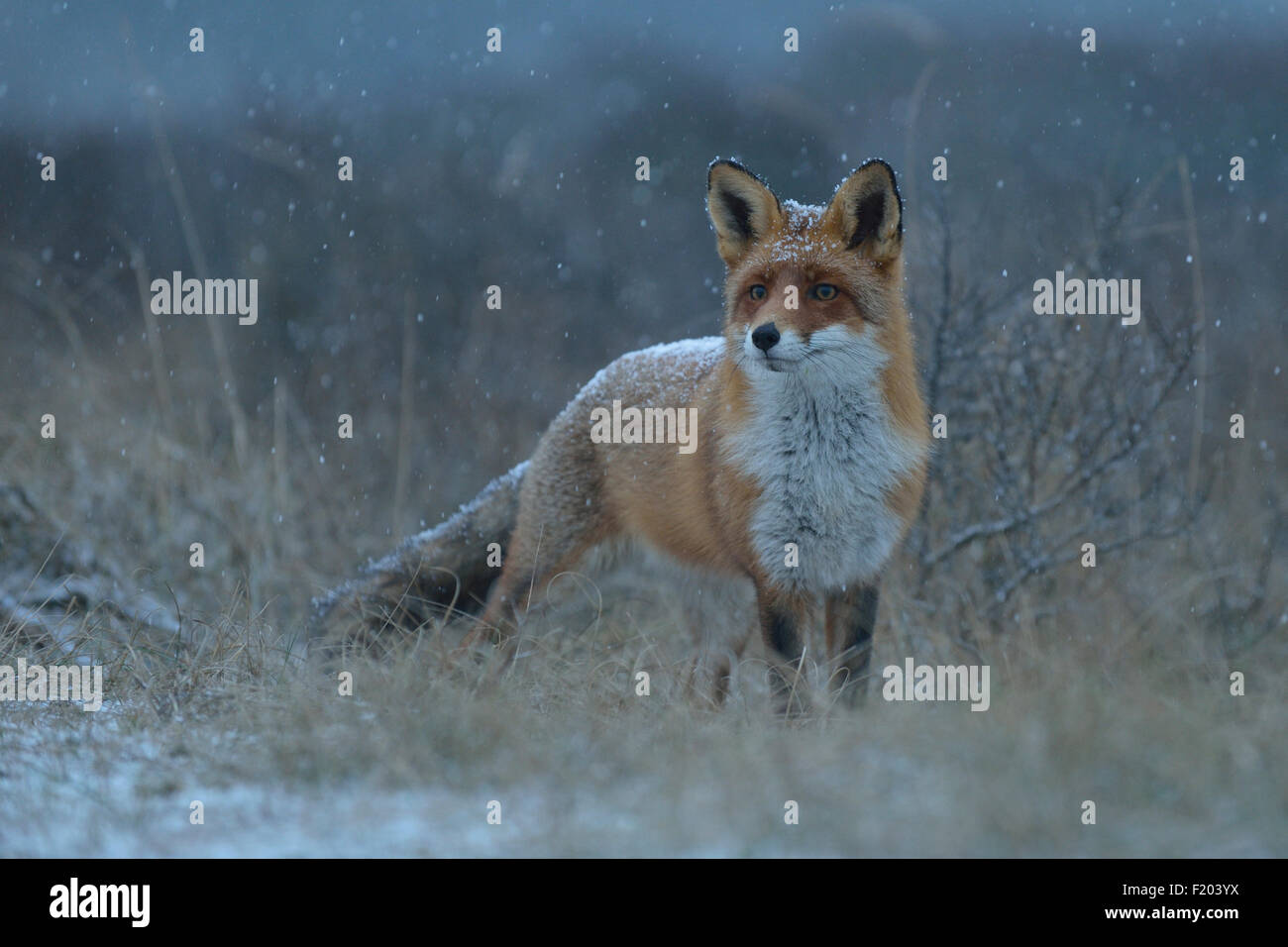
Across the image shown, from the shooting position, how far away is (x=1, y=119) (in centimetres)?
1073

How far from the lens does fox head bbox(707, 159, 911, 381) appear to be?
3729mm

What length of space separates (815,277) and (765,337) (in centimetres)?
38

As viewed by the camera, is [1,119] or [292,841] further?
[1,119]

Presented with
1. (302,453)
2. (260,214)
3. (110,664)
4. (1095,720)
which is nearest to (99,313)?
(260,214)

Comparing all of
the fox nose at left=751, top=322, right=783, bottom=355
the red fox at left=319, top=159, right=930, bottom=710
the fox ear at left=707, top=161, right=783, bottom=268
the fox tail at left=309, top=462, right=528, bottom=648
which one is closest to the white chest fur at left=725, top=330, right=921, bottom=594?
the red fox at left=319, top=159, right=930, bottom=710

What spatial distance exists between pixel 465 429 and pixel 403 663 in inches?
218

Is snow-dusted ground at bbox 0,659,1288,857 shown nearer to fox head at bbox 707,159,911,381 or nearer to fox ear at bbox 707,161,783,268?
fox head at bbox 707,159,911,381

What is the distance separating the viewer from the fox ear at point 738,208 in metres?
4.06

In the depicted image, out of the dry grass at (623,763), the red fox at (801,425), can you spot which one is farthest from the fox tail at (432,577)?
the red fox at (801,425)

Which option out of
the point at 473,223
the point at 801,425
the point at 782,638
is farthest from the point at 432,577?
the point at 473,223

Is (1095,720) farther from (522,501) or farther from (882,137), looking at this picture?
(882,137)

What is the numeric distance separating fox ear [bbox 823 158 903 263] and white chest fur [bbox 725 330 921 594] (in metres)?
0.39

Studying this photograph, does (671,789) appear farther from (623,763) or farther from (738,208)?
(738,208)
